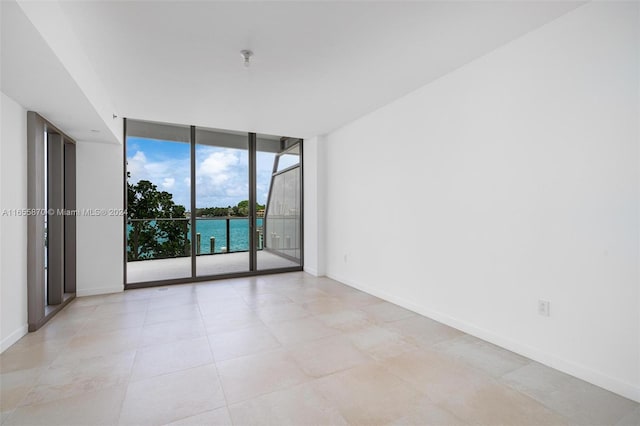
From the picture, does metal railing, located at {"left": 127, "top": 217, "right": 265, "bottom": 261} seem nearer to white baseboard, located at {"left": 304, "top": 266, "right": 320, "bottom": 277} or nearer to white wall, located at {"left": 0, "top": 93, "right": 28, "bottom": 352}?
white baseboard, located at {"left": 304, "top": 266, "right": 320, "bottom": 277}

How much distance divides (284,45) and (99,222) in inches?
149

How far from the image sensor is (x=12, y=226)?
2779mm

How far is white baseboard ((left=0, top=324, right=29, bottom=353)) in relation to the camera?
2.61 meters

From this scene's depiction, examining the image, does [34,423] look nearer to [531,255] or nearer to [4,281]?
[4,281]

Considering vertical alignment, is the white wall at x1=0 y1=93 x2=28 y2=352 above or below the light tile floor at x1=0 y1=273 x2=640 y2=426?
above

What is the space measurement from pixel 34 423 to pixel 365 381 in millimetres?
1998

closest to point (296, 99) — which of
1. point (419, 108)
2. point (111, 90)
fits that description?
point (419, 108)

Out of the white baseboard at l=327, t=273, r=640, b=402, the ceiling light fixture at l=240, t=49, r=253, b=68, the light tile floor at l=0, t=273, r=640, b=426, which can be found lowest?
the light tile floor at l=0, t=273, r=640, b=426

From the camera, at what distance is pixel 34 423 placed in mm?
1729

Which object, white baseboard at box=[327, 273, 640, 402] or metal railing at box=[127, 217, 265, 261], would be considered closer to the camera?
white baseboard at box=[327, 273, 640, 402]

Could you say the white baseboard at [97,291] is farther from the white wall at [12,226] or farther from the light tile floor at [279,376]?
the white wall at [12,226]

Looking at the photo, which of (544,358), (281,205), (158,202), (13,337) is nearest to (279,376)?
(544,358)

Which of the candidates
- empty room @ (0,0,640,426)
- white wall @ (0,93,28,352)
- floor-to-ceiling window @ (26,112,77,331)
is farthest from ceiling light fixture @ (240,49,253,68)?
floor-to-ceiling window @ (26,112,77,331)

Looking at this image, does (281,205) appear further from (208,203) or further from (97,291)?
(97,291)
